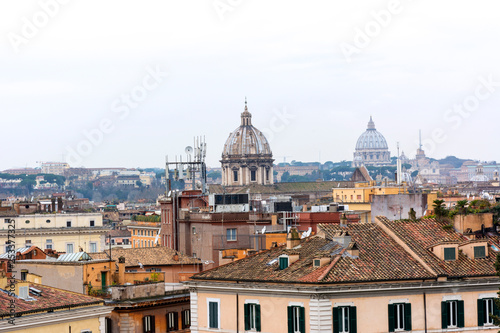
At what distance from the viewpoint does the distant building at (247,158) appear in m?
195

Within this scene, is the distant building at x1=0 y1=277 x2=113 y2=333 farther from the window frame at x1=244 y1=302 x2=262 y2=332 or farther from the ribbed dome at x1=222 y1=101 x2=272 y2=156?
the ribbed dome at x1=222 y1=101 x2=272 y2=156

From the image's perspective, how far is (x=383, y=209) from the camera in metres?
48.8

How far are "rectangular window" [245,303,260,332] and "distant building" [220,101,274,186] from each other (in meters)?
165

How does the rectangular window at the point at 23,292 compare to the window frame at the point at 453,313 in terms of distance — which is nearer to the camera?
the window frame at the point at 453,313

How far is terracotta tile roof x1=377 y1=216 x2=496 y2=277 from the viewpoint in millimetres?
29328

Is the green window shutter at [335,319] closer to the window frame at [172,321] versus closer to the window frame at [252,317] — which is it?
the window frame at [252,317]

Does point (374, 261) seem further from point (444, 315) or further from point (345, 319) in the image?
point (345, 319)

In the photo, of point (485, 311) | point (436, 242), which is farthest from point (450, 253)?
point (485, 311)

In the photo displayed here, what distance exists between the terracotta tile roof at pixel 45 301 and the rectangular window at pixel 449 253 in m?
7.51

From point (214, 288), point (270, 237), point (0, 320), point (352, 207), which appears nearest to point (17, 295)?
point (0, 320)

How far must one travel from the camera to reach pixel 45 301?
2908cm

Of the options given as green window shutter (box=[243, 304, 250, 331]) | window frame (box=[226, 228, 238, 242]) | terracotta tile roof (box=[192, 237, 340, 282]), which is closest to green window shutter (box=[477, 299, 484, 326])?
terracotta tile roof (box=[192, 237, 340, 282])

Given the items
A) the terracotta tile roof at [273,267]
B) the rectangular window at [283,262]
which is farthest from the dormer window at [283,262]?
the terracotta tile roof at [273,267]

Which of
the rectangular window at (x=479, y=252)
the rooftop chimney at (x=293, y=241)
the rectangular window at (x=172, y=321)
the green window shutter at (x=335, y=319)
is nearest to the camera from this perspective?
the green window shutter at (x=335, y=319)
